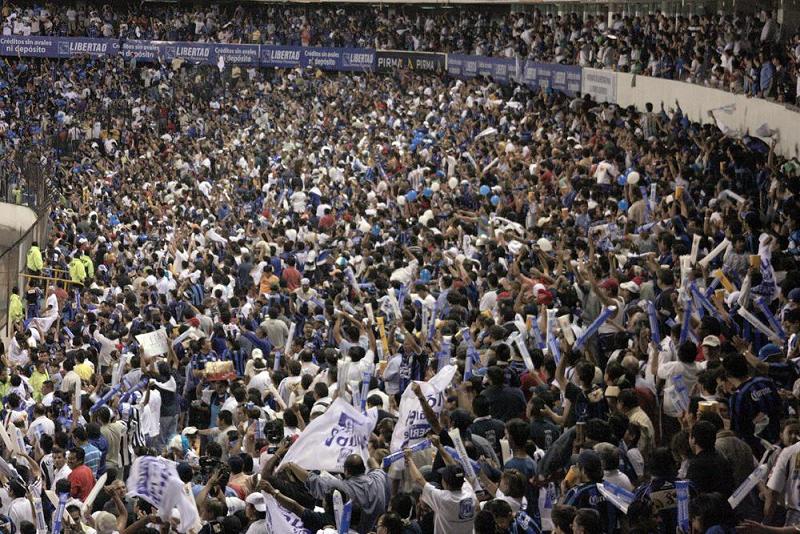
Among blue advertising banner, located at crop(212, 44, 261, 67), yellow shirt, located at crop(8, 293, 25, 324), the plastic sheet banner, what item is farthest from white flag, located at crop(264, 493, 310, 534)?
blue advertising banner, located at crop(212, 44, 261, 67)

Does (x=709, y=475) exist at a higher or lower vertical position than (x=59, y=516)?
higher

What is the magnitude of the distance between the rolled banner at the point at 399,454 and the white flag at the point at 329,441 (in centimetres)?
28

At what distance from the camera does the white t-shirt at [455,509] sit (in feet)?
23.4

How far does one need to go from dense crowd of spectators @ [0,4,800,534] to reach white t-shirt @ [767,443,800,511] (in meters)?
0.01

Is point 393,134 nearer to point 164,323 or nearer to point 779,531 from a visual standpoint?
point 164,323

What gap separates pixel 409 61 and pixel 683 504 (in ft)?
112

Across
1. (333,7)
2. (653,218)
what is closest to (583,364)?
(653,218)

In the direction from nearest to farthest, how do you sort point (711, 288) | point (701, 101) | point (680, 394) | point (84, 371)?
point (680, 394)
point (711, 288)
point (84, 371)
point (701, 101)

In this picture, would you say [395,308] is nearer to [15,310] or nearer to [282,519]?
[282,519]

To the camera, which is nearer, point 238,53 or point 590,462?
point 590,462

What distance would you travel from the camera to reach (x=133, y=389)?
12625mm

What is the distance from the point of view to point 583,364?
8977mm

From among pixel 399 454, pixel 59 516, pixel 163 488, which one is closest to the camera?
pixel 399 454

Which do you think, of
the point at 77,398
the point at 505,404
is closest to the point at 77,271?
the point at 77,398
